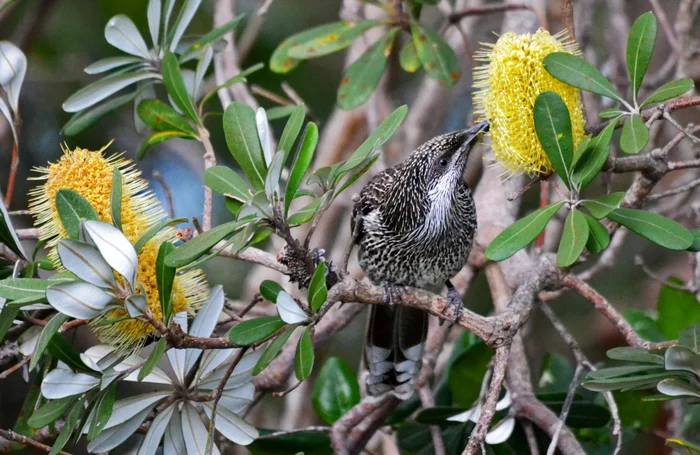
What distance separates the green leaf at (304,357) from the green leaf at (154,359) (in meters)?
0.33

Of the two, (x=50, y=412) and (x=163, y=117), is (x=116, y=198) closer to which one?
(x=50, y=412)

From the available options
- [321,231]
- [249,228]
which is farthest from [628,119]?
[321,231]

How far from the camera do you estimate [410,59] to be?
333 cm

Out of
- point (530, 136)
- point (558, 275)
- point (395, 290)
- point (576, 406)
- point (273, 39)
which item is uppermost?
point (273, 39)

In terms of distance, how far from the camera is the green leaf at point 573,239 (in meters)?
1.89

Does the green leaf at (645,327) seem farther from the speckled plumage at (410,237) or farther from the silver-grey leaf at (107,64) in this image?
the silver-grey leaf at (107,64)

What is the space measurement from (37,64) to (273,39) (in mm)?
1646

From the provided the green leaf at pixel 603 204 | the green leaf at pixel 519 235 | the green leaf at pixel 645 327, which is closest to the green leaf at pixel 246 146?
the green leaf at pixel 519 235

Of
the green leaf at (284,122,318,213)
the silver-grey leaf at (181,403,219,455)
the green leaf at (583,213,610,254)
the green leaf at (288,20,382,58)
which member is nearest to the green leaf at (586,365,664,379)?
the green leaf at (583,213,610,254)

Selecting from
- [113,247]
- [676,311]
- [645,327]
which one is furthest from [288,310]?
[676,311]

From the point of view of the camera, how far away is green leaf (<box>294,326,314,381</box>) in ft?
6.22

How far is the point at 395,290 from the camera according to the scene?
2.87m

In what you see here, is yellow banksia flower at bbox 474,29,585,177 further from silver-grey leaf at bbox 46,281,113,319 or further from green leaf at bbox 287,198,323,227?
silver-grey leaf at bbox 46,281,113,319

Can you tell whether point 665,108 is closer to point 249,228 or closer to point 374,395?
point 249,228
